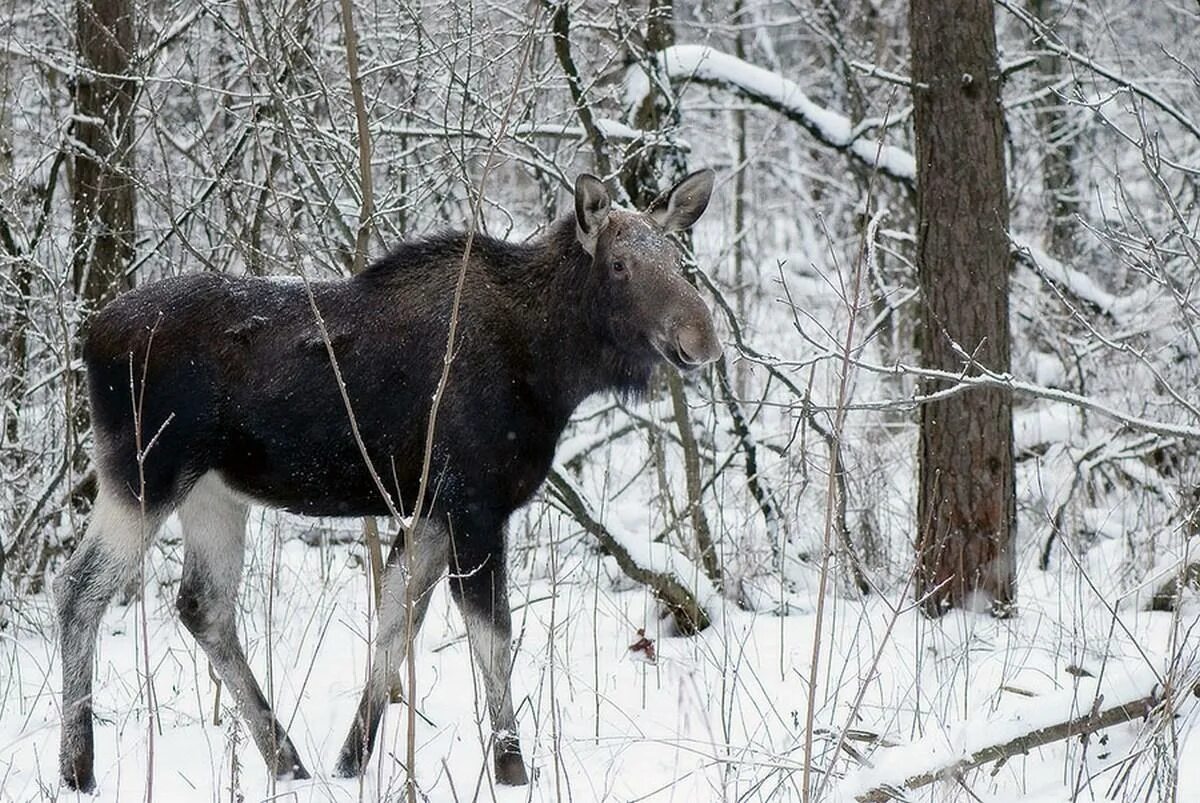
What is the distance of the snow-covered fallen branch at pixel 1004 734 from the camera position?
427 cm

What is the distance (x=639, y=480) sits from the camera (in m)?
11.0

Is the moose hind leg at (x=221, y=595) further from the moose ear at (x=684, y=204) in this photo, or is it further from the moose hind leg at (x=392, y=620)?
the moose ear at (x=684, y=204)

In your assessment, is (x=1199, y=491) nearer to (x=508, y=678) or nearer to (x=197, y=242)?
(x=508, y=678)

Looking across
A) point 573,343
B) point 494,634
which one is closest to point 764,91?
point 573,343

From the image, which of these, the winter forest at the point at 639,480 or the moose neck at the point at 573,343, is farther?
the moose neck at the point at 573,343

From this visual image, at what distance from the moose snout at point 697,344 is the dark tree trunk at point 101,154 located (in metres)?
3.94

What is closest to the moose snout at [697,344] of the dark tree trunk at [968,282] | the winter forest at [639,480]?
the winter forest at [639,480]

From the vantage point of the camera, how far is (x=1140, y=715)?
4867 millimetres

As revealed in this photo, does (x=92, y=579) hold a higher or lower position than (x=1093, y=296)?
lower

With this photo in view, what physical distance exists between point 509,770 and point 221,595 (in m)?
1.40

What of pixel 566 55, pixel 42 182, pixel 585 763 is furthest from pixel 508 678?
pixel 42 182

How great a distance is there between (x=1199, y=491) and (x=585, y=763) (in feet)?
13.0

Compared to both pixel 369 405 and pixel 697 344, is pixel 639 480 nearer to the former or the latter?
pixel 369 405

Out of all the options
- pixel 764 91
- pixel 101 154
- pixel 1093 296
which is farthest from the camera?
pixel 1093 296
